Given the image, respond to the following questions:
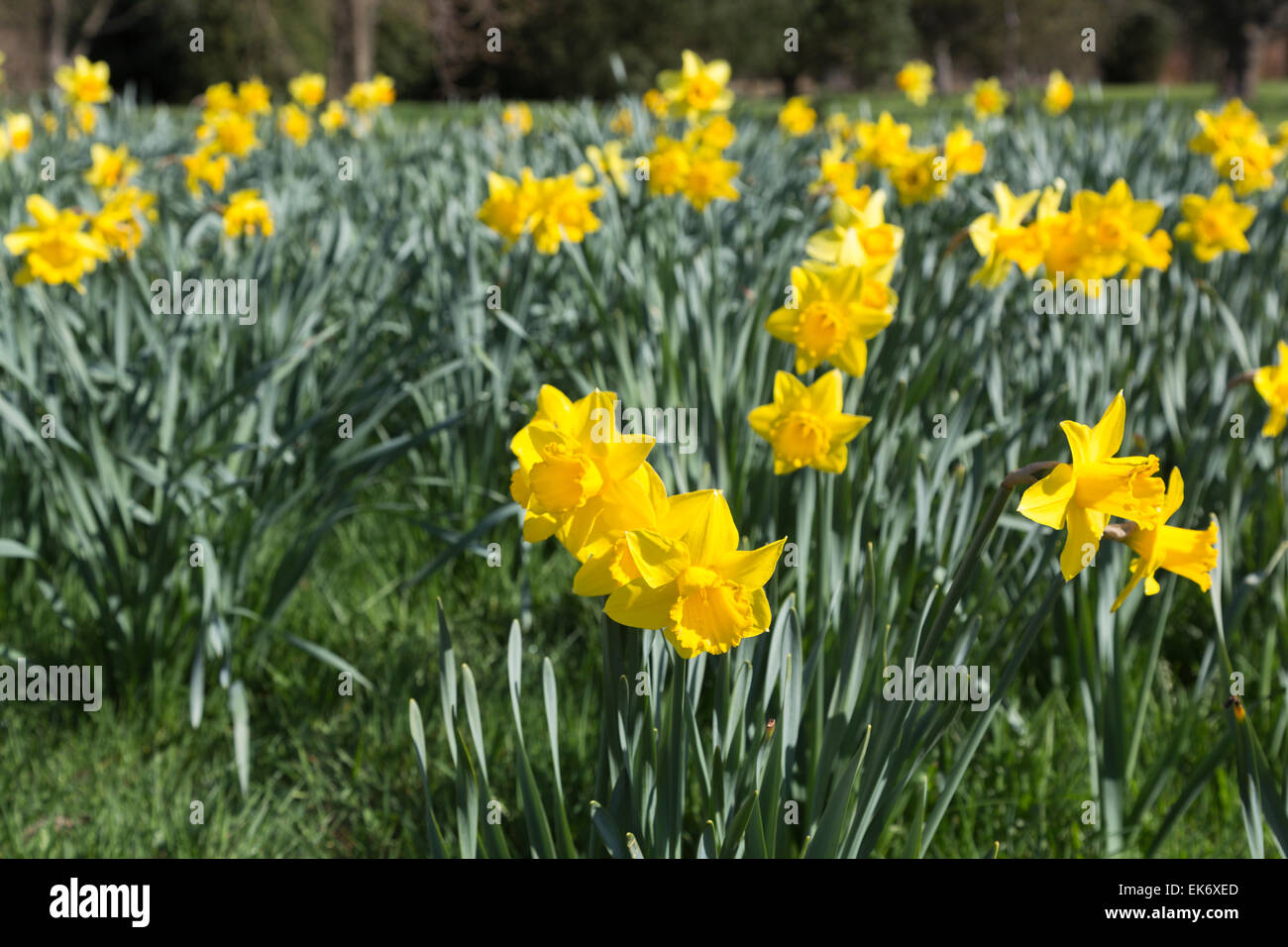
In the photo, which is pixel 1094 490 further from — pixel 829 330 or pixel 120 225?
pixel 120 225

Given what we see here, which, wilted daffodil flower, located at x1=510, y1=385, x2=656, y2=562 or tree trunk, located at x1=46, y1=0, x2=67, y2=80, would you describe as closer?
wilted daffodil flower, located at x1=510, y1=385, x2=656, y2=562

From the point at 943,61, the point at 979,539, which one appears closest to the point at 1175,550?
the point at 979,539

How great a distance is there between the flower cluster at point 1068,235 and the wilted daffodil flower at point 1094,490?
1010 mm

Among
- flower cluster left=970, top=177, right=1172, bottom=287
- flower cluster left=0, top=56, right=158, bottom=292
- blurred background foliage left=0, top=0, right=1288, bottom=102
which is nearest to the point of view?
flower cluster left=970, top=177, right=1172, bottom=287

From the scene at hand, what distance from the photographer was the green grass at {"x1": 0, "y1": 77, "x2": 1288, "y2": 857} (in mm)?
1526

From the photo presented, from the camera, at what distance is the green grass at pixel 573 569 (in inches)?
60.1

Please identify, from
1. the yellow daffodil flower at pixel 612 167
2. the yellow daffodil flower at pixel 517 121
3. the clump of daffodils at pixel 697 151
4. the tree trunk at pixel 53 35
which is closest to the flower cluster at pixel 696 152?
the clump of daffodils at pixel 697 151

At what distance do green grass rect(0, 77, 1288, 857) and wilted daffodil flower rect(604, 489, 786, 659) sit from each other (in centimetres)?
11

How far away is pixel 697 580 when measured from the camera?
35.9 inches

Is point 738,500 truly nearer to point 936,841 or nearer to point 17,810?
point 936,841

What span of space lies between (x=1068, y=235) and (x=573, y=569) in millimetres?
1203

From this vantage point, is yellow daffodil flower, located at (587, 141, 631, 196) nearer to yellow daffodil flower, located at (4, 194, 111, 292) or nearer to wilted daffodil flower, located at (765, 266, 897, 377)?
yellow daffodil flower, located at (4, 194, 111, 292)

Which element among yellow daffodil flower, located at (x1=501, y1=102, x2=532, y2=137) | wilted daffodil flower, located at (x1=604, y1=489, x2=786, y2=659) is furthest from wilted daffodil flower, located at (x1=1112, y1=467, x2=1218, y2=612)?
yellow daffodil flower, located at (x1=501, y1=102, x2=532, y2=137)

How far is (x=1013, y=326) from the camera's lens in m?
2.57
